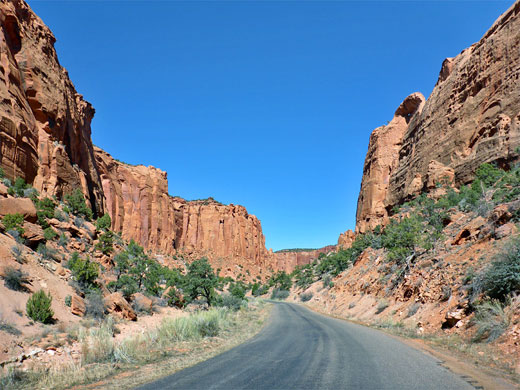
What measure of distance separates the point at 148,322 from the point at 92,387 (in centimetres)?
1396

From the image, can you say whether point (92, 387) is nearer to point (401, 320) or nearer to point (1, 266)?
point (1, 266)

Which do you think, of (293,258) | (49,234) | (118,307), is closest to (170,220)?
(49,234)

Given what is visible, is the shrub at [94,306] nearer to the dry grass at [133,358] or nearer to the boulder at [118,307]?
the boulder at [118,307]

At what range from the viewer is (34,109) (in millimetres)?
31516

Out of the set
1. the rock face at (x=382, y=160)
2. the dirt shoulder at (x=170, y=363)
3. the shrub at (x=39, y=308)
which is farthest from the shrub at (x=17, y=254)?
the rock face at (x=382, y=160)

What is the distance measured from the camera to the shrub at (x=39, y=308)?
12.1 metres

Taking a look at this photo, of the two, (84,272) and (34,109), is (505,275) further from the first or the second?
(34,109)

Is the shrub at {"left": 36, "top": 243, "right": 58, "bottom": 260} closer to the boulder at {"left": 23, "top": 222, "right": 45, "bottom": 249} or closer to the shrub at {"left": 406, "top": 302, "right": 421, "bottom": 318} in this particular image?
the boulder at {"left": 23, "top": 222, "right": 45, "bottom": 249}

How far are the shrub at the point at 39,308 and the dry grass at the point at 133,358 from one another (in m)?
3.36

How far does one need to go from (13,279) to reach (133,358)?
7.86 m

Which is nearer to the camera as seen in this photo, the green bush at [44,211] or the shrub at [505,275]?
the shrub at [505,275]

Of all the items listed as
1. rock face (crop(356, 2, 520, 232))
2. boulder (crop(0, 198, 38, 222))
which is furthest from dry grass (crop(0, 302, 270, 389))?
rock face (crop(356, 2, 520, 232))

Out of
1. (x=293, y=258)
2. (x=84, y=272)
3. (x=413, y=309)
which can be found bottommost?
(x=413, y=309)

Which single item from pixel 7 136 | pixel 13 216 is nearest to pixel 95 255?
pixel 13 216
